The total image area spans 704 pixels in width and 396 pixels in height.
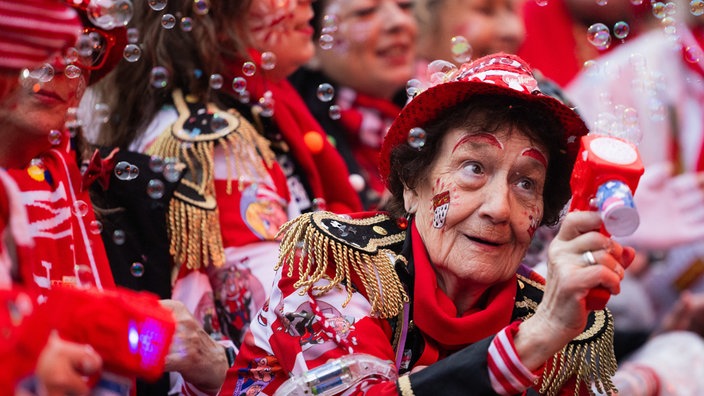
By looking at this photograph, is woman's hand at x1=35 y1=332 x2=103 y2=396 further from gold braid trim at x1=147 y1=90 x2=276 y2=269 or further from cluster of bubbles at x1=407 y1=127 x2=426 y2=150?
gold braid trim at x1=147 y1=90 x2=276 y2=269

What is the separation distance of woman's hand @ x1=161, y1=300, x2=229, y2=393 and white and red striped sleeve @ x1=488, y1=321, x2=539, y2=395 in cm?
90

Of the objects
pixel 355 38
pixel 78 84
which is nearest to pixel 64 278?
pixel 78 84

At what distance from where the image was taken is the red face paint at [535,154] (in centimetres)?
286

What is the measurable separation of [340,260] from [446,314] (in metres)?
0.28

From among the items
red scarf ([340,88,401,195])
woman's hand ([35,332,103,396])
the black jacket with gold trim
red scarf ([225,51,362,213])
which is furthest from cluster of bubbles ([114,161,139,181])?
red scarf ([340,88,401,195])

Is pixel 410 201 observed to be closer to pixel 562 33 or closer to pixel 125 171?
pixel 125 171

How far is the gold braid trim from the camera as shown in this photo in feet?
11.4

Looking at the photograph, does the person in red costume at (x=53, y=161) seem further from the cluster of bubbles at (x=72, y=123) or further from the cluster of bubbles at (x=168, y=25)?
the cluster of bubbles at (x=168, y=25)

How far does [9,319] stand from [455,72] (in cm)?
149

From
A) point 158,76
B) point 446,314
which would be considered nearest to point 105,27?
point 158,76

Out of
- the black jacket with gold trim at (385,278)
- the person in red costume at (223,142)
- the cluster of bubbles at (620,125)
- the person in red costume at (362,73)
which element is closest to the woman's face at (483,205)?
the black jacket with gold trim at (385,278)

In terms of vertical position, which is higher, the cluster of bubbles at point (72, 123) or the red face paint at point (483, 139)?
the red face paint at point (483, 139)

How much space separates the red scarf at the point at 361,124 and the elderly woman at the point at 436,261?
6.65 ft

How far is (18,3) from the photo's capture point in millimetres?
1937
